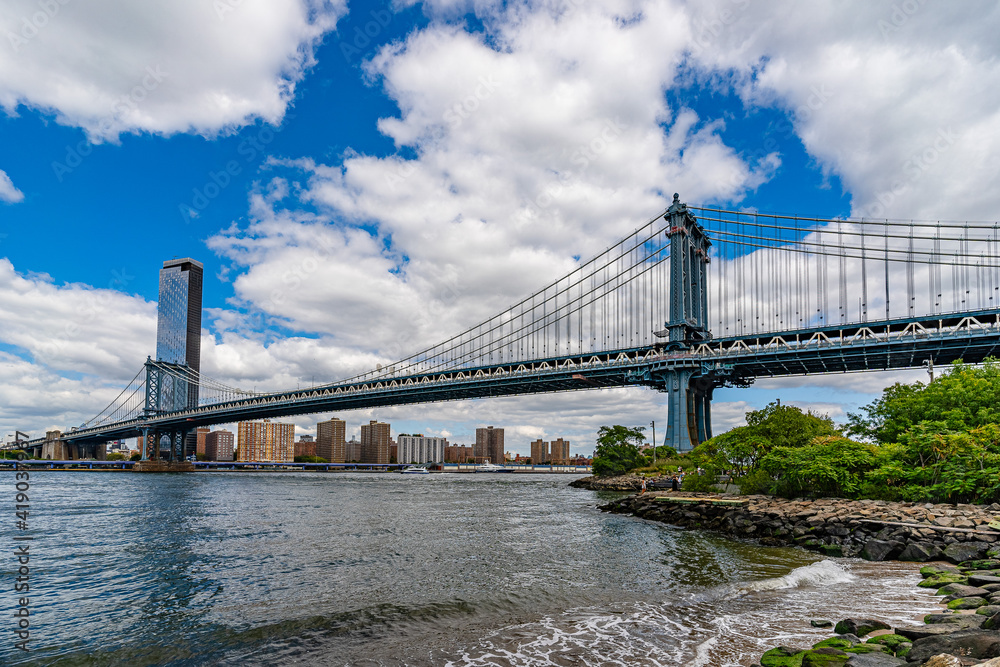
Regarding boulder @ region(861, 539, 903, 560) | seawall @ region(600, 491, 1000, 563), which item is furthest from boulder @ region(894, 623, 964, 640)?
boulder @ region(861, 539, 903, 560)

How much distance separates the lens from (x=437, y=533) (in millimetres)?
24781

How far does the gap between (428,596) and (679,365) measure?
5316 centimetres

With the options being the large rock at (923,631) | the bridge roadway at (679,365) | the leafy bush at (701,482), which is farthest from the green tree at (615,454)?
the large rock at (923,631)

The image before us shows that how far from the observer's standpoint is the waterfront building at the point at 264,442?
561 ft

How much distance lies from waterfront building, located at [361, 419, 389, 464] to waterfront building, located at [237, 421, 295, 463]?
87.5ft

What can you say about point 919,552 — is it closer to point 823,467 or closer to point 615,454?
point 823,467

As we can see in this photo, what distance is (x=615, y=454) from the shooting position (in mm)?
68938

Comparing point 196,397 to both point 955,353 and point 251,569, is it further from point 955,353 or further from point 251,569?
point 955,353

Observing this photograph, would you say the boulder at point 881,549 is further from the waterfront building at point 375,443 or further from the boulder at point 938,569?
the waterfront building at point 375,443

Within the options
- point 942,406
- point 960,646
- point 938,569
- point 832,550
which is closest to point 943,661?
point 960,646

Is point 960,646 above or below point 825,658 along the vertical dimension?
above

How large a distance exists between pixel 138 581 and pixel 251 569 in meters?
2.86

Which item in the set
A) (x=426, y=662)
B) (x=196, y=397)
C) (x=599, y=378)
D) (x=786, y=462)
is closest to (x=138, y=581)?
(x=426, y=662)

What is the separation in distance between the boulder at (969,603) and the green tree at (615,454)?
5774cm
